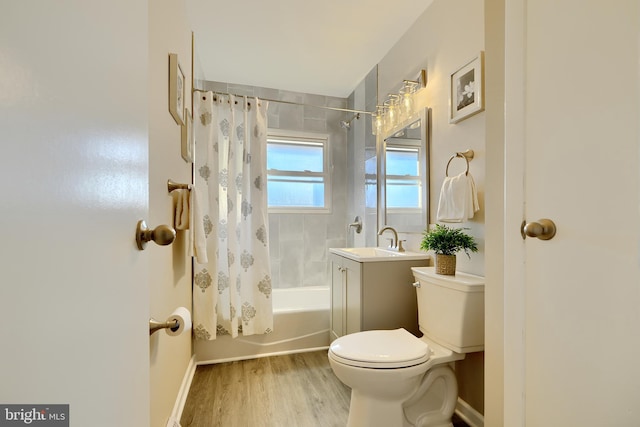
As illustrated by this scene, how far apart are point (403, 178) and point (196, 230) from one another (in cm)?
157

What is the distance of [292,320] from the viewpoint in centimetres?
254

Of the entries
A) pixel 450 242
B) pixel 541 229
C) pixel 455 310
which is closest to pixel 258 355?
pixel 455 310

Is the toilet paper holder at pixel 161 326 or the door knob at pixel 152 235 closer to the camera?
the door knob at pixel 152 235

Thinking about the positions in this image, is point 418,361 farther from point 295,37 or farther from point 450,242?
point 295,37

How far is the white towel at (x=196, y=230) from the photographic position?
1.59 meters

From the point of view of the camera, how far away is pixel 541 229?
2.57 feet

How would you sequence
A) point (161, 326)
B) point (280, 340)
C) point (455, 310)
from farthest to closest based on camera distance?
point (280, 340)
point (455, 310)
point (161, 326)

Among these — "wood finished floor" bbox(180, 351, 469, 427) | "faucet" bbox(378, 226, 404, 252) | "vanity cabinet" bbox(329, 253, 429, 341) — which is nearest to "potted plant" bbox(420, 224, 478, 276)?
"vanity cabinet" bbox(329, 253, 429, 341)

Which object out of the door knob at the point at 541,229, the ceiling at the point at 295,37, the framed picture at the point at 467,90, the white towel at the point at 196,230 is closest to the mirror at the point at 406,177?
the framed picture at the point at 467,90

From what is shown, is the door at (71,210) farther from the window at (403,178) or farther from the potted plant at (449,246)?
the window at (403,178)

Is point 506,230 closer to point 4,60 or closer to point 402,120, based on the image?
point 4,60

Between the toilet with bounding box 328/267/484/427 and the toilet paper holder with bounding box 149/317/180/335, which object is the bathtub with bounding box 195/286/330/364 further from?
the toilet paper holder with bounding box 149/317/180/335

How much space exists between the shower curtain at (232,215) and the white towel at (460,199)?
1.42 metres

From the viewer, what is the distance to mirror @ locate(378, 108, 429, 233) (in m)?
2.03
